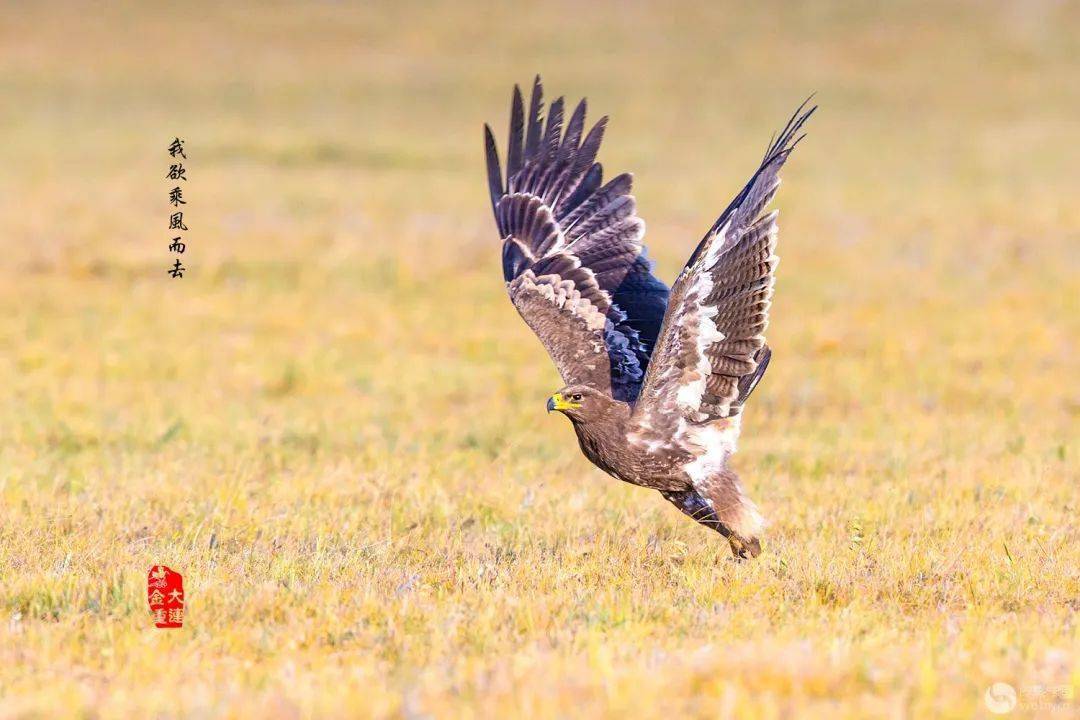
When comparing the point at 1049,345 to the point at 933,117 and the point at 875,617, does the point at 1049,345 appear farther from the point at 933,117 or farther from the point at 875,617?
the point at 933,117

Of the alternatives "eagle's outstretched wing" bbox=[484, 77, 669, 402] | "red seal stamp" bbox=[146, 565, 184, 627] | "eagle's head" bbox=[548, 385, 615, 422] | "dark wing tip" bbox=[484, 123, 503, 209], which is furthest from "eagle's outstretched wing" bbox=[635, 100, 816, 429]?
"red seal stamp" bbox=[146, 565, 184, 627]

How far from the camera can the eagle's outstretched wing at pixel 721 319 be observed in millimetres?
7492

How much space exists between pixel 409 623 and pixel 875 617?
208 centimetres

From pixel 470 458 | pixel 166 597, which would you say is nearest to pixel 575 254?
pixel 470 458

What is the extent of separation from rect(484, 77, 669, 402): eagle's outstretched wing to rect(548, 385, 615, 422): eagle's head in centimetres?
73

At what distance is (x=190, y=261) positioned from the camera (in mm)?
21969

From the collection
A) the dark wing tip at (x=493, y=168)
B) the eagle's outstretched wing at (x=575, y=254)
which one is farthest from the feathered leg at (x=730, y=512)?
the dark wing tip at (x=493, y=168)

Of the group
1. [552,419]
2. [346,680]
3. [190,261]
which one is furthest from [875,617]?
[190,261]

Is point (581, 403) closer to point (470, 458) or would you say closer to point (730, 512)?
point (730, 512)

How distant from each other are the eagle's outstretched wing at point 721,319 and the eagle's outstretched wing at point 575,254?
0.66 m

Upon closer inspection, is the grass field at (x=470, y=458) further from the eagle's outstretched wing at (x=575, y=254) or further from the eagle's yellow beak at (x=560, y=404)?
the eagle's outstretched wing at (x=575, y=254)

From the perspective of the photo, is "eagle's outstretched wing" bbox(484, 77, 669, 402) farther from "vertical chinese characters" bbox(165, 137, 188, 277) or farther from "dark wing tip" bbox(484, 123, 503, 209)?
"vertical chinese characters" bbox(165, 137, 188, 277)

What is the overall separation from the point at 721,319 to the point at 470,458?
3626 mm

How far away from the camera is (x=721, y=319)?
7902 mm
